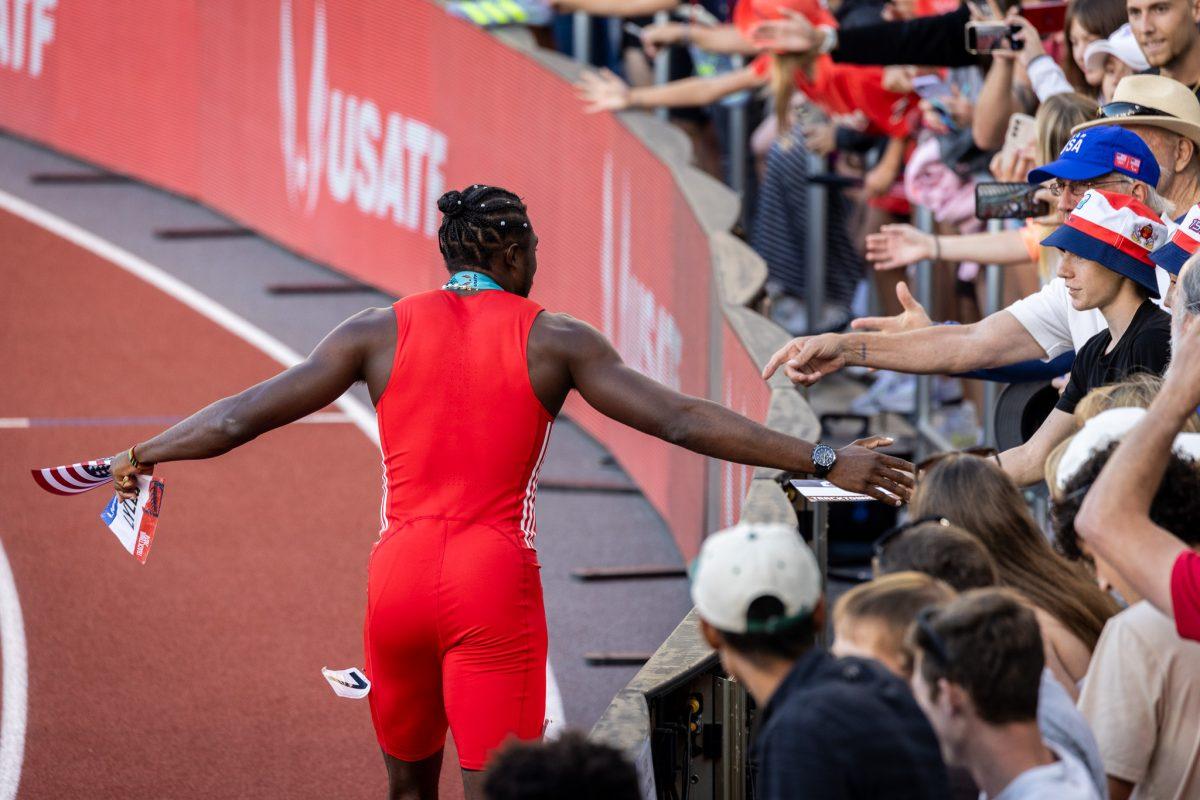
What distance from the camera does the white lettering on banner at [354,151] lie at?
44.3 ft

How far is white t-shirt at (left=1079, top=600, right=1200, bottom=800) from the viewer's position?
3605 millimetres

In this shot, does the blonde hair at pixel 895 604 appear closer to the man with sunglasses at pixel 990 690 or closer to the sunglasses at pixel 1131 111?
the man with sunglasses at pixel 990 690

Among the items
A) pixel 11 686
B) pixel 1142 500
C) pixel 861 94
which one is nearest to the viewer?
pixel 1142 500

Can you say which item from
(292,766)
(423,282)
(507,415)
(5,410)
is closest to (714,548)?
(507,415)

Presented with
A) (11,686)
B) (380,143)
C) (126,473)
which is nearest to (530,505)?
(126,473)

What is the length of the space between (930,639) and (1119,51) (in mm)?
4416

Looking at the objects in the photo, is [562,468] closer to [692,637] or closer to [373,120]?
[373,120]

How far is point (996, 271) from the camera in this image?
8594mm

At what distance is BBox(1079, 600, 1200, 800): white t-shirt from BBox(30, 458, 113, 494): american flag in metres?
3.08

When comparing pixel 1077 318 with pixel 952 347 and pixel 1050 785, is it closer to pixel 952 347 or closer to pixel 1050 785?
pixel 952 347

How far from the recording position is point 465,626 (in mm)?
4676

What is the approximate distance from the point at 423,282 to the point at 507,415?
355 inches

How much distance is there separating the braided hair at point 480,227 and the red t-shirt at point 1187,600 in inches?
85.8

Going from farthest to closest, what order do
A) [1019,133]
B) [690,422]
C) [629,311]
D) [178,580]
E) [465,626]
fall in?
[629,311], [178,580], [1019,133], [690,422], [465,626]
